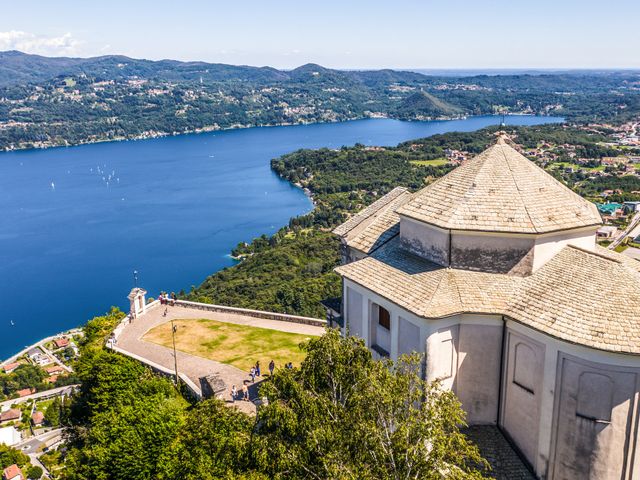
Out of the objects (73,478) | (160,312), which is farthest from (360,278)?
(160,312)

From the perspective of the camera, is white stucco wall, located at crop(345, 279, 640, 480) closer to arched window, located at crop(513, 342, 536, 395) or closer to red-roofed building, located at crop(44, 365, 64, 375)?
arched window, located at crop(513, 342, 536, 395)

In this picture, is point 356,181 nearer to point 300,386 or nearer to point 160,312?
point 160,312

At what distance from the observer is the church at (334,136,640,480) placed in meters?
12.3

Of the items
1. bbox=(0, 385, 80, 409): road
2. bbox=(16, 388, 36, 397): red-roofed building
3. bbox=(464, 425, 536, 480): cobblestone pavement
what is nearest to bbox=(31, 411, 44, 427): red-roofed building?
bbox=(0, 385, 80, 409): road

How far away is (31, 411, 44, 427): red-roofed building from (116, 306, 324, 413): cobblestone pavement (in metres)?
36.2

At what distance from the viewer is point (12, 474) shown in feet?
134

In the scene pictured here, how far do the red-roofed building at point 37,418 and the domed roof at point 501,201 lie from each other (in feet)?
187

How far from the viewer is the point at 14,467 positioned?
138 ft

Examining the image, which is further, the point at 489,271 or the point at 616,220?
the point at 616,220

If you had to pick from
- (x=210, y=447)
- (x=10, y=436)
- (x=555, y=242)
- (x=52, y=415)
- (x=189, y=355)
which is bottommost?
(x=10, y=436)

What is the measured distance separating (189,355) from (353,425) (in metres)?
17.3

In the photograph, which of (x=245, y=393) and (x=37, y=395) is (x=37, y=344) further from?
(x=245, y=393)

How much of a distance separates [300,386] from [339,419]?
1287 millimetres

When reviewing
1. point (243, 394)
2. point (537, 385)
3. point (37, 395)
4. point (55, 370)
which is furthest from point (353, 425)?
point (55, 370)
